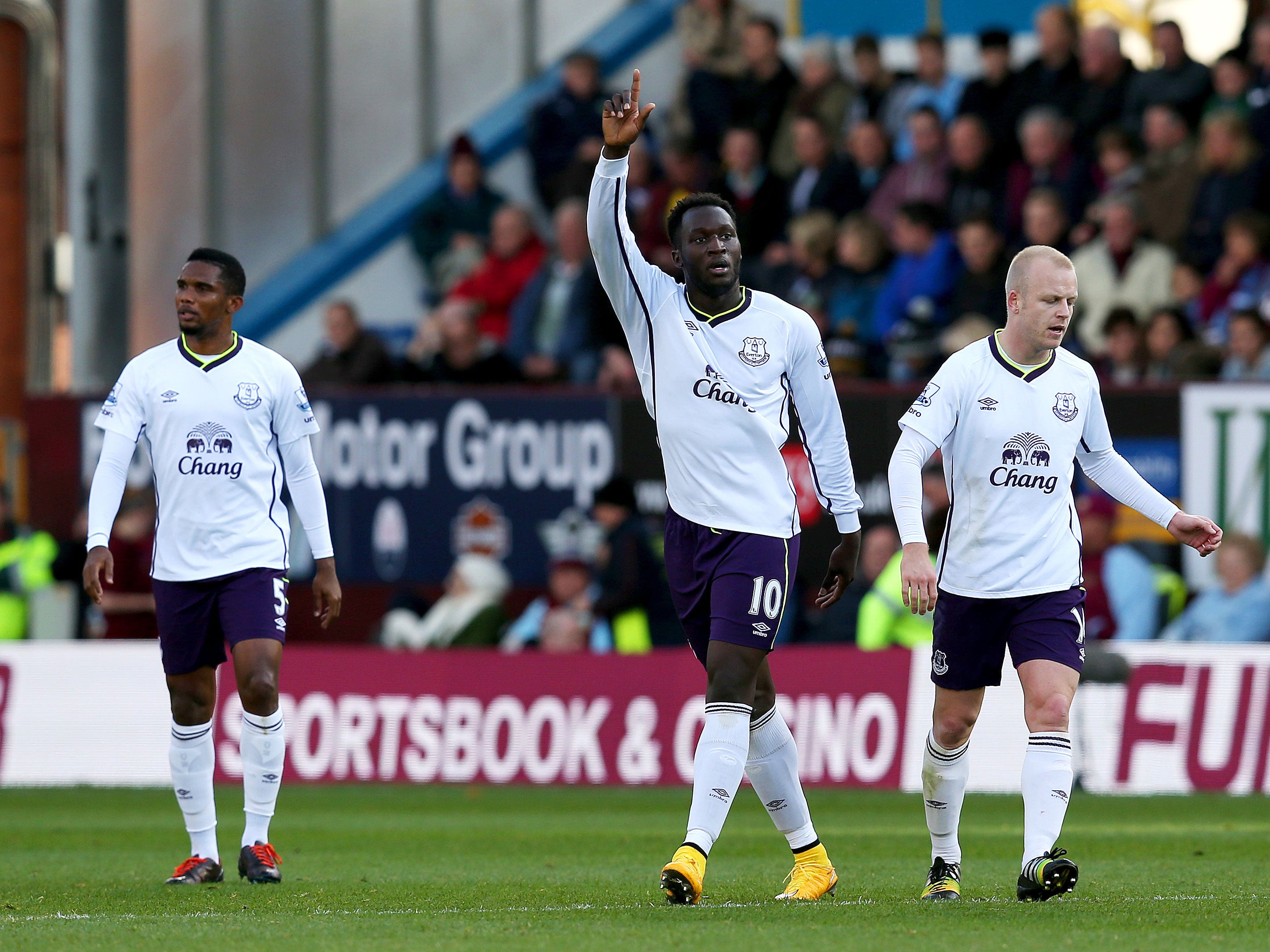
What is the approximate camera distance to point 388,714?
14.2 m

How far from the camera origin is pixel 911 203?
52.3ft

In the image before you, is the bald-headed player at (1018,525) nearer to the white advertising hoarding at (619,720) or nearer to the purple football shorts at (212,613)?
the purple football shorts at (212,613)

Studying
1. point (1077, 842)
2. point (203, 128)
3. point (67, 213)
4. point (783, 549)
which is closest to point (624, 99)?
point (783, 549)

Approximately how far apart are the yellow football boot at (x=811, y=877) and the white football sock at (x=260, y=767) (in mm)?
2162

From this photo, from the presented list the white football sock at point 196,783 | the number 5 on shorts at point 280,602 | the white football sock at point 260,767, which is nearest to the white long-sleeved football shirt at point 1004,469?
the number 5 on shorts at point 280,602

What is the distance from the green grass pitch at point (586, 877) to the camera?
20.9ft

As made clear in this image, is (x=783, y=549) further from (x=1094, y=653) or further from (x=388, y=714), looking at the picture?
(x=388, y=714)

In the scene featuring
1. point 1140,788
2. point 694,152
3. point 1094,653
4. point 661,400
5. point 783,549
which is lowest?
point 1140,788

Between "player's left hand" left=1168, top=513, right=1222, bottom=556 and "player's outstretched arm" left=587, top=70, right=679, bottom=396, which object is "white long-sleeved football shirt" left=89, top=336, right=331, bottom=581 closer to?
"player's outstretched arm" left=587, top=70, right=679, bottom=396

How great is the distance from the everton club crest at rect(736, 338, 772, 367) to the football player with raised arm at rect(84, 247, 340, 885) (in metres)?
2.11

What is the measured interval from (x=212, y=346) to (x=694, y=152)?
10.1 m

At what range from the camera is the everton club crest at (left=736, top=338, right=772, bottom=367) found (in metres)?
7.27

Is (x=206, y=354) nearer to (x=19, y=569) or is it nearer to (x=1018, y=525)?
(x=1018, y=525)

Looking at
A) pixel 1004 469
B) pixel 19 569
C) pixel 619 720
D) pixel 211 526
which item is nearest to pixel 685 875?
pixel 1004 469
